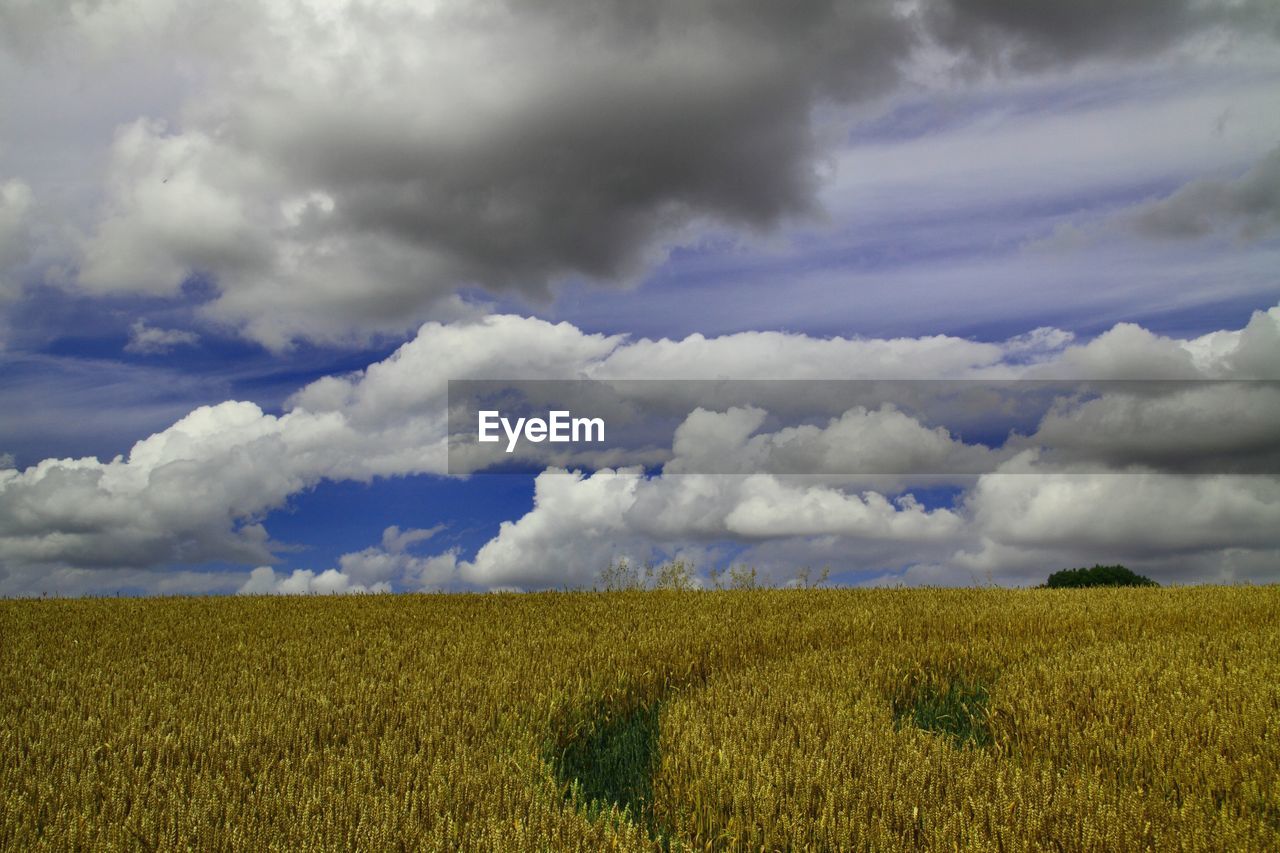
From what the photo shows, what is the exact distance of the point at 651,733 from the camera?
706 cm

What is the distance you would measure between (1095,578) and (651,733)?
1612 centimetres

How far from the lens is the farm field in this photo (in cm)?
452

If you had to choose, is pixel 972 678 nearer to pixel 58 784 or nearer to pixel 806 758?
pixel 806 758

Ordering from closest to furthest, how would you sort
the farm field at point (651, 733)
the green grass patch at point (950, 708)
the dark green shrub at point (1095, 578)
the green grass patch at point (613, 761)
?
1. the farm field at point (651, 733)
2. the green grass patch at point (613, 761)
3. the green grass patch at point (950, 708)
4. the dark green shrub at point (1095, 578)

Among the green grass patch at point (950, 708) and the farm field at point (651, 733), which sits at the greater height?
the farm field at point (651, 733)

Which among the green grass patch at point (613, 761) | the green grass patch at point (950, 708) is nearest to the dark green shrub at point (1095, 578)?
the green grass patch at point (950, 708)

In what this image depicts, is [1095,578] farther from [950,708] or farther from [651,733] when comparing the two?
[651,733]

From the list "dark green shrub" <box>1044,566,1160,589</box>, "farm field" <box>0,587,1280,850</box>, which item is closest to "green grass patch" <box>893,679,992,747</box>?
"farm field" <box>0,587,1280,850</box>

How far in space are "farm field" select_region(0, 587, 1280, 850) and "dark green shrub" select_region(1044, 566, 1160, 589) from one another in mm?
8677

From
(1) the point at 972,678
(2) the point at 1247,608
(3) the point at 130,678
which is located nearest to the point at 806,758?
(1) the point at 972,678

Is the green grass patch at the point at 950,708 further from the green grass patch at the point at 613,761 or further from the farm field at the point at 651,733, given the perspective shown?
the green grass patch at the point at 613,761

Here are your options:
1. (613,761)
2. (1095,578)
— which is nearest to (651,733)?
(613,761)

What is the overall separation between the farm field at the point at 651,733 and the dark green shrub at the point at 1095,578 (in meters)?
8.68

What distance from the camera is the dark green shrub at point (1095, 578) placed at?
19297 mm
